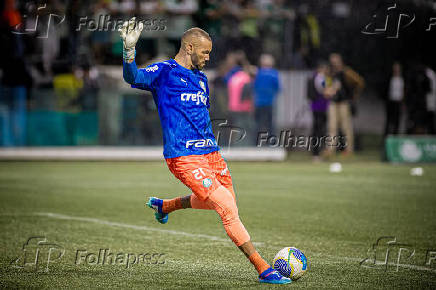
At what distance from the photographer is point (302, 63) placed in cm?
2259

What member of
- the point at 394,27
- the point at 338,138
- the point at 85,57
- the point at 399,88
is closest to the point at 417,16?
the point at 394,27

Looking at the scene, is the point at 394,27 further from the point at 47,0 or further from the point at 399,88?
the point at 47,0

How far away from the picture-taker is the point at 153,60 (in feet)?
71.6

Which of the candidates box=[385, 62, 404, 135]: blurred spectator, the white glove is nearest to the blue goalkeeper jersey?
the white glove

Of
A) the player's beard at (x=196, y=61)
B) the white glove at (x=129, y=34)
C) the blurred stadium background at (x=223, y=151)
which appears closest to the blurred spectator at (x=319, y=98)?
the blurred stadium background at (x=223, y=151)

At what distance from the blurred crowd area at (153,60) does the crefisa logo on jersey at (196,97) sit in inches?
536

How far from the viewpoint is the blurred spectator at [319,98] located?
20.4 meters

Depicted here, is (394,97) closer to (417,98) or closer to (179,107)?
(417,98)

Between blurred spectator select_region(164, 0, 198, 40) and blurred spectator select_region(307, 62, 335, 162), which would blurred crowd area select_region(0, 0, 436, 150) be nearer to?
blurred spectator select_region(164, 0, 198, 40)

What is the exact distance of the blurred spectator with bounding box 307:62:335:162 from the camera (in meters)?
20.4

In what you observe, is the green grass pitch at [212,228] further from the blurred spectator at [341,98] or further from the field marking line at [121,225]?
the blurred spectator at [341,98]

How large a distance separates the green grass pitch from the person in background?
3.52 m

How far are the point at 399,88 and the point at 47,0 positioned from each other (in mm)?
10446

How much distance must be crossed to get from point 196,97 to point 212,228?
129 inches
